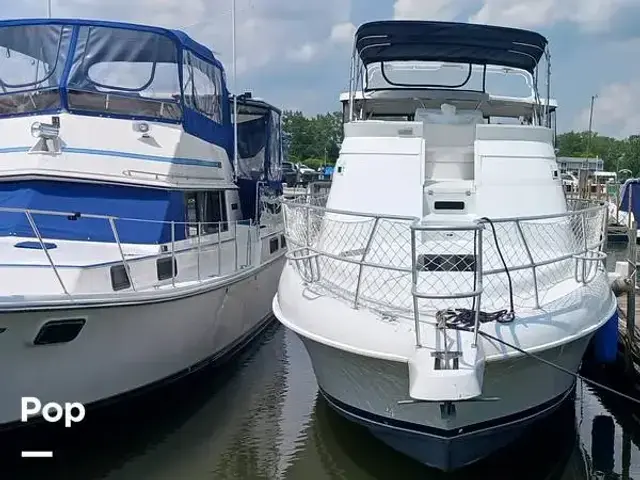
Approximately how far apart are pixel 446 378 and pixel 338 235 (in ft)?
8.19

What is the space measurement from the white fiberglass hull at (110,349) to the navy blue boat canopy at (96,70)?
2367mm

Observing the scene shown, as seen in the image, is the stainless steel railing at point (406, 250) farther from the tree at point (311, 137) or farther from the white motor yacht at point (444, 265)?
the tree at point (311, 137)

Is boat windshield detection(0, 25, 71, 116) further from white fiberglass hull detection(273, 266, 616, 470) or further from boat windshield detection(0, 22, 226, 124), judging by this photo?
white fiberglass hull detection(273, 266, 616, 470)

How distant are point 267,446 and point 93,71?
471 centimetres

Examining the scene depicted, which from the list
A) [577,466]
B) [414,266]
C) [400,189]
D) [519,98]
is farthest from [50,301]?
[519,98]

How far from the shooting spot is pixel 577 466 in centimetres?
683

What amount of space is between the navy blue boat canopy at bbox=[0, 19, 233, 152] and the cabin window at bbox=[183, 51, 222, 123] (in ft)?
0.13

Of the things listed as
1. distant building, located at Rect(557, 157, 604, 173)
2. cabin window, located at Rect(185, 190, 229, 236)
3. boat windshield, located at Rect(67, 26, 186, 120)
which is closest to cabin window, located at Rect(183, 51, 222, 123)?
boat windshield, located at Rect(67, 26, 186, 120)

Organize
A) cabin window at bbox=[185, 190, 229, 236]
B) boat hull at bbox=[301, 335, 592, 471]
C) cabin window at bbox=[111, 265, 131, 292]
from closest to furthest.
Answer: boat hull at bbox=[301, 335, 592, 471] → cabin window at bbox=[111, 265, 131, 292] → cabin window at bbox=[185, 190, 229, 236]

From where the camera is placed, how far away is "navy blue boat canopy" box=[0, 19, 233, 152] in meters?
8.25

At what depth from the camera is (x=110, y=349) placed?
6668 millimetres

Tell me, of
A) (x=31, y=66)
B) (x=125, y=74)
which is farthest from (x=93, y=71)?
(x=31, y=66)

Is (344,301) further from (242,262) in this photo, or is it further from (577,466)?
(242,262)

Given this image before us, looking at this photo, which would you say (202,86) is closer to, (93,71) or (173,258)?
(93,71)
